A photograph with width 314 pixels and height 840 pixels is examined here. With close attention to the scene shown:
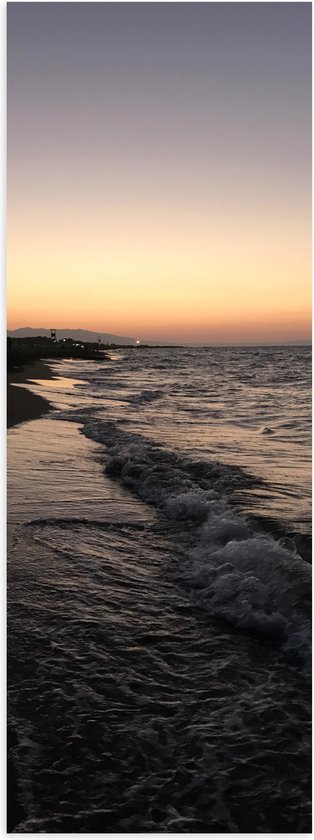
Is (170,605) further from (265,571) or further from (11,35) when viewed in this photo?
(11,35)

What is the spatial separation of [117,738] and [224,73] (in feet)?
19.5

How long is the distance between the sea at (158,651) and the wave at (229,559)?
0.02 metres

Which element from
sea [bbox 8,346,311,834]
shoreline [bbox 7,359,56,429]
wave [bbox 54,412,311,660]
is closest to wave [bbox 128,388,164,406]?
shoreline [bbox 7,359,56,429]

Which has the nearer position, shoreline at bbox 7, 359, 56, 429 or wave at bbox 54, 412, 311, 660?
wave at bbox 54, 412, 311, 660

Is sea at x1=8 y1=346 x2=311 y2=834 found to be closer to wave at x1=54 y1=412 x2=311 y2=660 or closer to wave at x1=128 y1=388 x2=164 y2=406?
wave at x1=54 y1=412 x2=311 y2=660

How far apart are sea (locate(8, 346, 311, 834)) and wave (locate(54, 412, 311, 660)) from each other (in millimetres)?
21

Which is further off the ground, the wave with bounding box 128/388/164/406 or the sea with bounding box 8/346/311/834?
the wave with bounding box 128/388/164/406

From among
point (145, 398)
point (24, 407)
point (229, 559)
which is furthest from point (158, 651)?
point (145, 398)

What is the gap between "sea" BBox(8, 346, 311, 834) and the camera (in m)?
3.23

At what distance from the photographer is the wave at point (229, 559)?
521 cm

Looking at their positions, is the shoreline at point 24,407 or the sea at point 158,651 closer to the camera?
the sea at point 158,651

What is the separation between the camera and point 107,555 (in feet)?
21.5

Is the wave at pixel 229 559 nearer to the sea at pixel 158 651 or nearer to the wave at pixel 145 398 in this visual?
the sea at pixel 158 651

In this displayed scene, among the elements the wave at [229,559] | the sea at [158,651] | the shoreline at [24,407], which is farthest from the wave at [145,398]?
the sea at [158,651]
